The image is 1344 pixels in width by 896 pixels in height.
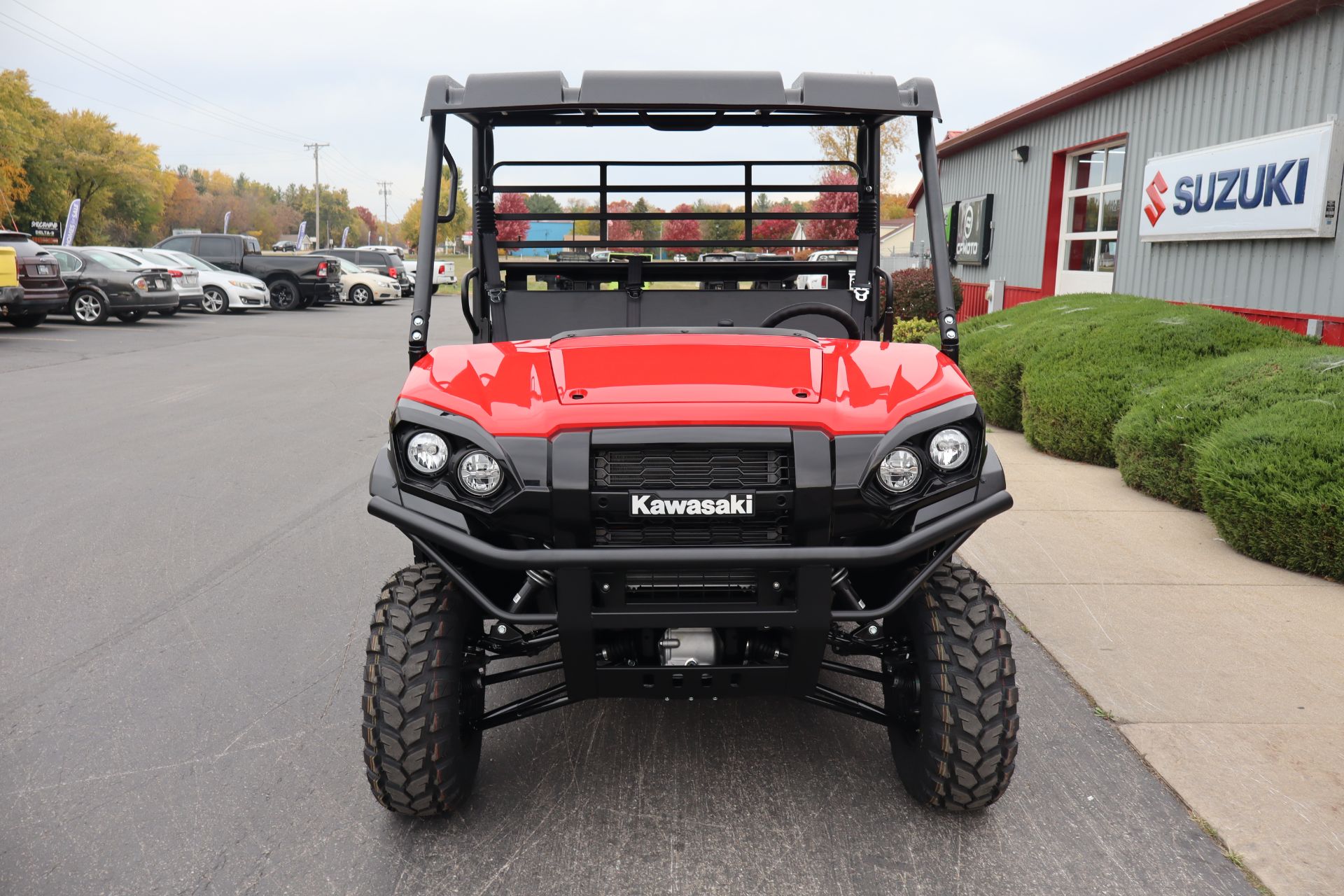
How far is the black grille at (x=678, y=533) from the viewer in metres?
2.74

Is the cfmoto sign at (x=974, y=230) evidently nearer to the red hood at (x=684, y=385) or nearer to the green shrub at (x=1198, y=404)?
the green shrub at (x=1198, y=404)

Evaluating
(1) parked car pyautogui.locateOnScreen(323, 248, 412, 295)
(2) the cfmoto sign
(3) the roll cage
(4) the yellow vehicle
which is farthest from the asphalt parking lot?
(1) parked car pyautogui.locateOnScreen(323, 248, 412, 295)

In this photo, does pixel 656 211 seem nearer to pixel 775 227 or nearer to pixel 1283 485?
pixel 775 227

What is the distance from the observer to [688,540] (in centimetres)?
275

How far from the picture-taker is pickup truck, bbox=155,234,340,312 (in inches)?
1096

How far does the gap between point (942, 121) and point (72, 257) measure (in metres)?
20.7

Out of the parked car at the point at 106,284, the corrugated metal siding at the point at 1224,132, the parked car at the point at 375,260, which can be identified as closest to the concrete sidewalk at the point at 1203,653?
the corrugated metal siding at the point at 1224,132

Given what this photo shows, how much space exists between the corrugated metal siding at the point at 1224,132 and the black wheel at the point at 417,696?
8778 millimetres

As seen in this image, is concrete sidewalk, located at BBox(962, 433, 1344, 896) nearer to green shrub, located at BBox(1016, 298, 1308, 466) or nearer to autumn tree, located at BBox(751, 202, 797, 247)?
green shrub, located at BBox(1016, 298, 1308, 466)

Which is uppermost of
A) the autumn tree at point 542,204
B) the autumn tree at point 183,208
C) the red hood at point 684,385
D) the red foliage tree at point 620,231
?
the autumn tree at point 183,208

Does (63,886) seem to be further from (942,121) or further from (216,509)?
(216,509)

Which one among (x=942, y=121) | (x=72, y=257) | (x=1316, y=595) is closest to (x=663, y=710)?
(x=942, y=121)

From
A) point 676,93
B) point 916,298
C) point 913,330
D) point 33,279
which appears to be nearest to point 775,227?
point 676,93

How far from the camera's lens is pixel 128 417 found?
10.3 meters
